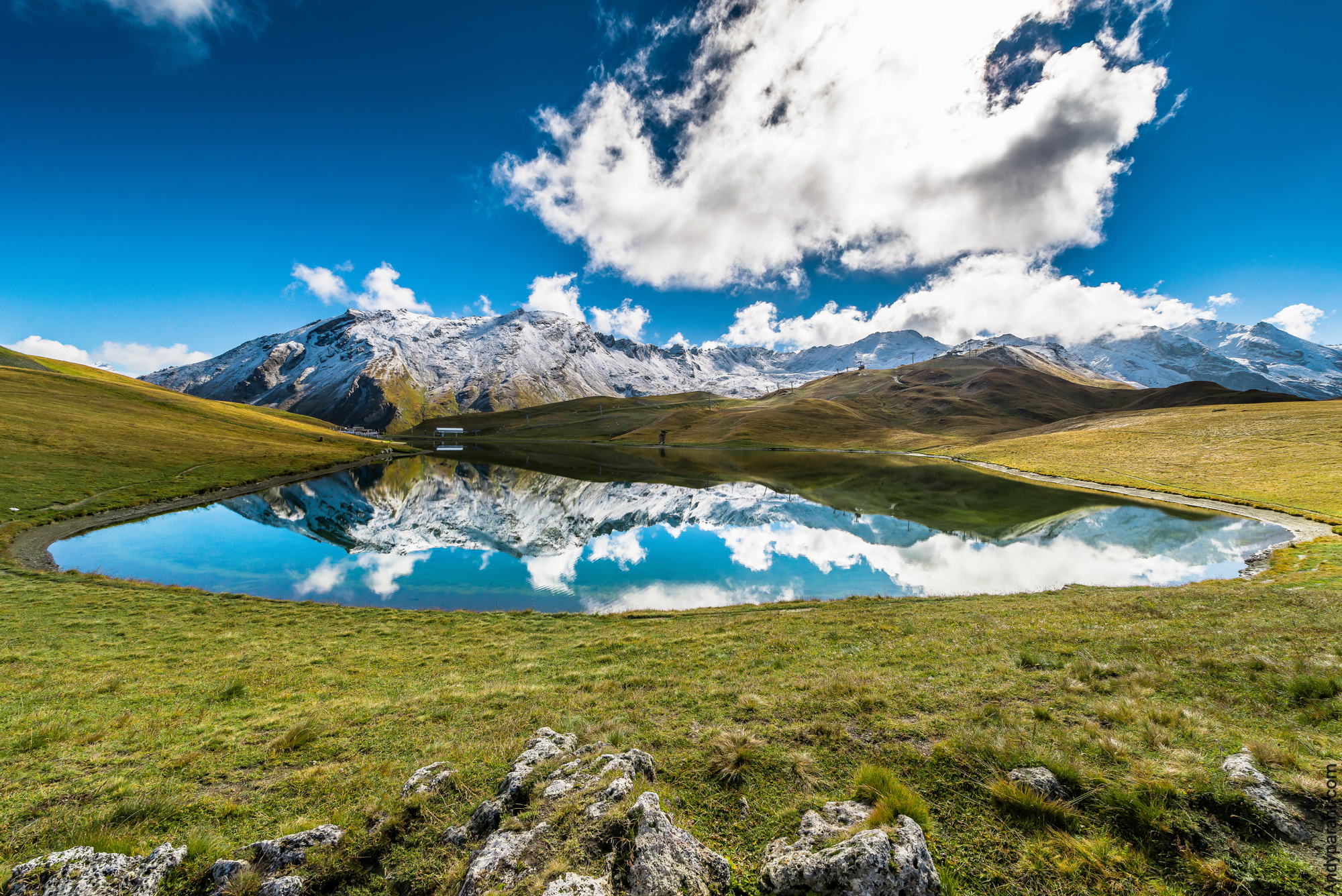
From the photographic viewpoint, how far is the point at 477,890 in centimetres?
615

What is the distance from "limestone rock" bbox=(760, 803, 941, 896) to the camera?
561cm

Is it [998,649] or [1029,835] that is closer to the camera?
[1029,835]

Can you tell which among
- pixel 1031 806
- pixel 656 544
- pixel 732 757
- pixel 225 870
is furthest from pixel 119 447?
pixel 1031 806

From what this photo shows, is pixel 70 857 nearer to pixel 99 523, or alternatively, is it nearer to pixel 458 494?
pixel 99 523

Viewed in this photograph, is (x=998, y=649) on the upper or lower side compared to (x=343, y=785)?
upper

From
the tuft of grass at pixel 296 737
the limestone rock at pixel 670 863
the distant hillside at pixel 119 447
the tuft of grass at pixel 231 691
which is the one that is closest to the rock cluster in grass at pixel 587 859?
the limestone rock at pixel 670 863

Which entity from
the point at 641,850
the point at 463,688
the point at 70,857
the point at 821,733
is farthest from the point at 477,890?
the point at 463,688

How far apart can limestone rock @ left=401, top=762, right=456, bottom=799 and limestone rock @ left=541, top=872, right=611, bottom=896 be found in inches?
161

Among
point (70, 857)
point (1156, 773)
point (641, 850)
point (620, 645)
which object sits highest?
point (1156, 773)

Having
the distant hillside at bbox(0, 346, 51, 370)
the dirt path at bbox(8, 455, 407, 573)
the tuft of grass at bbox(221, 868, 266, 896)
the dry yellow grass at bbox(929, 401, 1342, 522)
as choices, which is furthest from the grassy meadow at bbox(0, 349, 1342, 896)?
the distant hillside at bbox(0, 346, 51, 370)

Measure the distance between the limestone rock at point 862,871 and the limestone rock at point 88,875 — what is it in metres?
8.25

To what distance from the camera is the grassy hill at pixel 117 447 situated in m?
48.5

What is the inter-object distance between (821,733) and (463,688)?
11.4 metres

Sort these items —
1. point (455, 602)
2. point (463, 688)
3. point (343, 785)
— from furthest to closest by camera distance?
point (455, 602)
point (463, 688)
point (343, 785)
